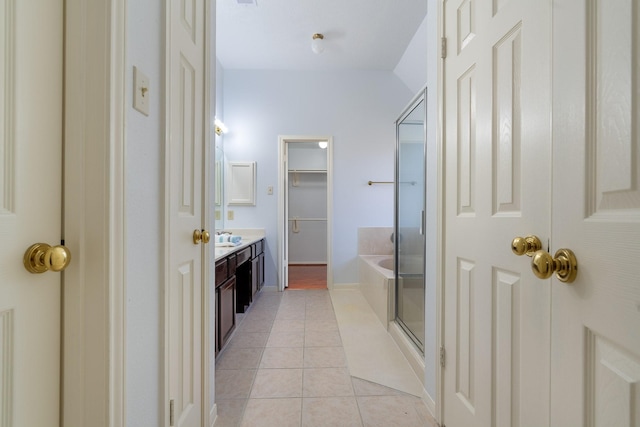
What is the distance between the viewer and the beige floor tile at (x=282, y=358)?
6.22ft

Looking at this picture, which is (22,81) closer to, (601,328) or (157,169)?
(157,169)

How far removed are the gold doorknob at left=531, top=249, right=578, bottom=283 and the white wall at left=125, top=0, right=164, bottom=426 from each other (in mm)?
974

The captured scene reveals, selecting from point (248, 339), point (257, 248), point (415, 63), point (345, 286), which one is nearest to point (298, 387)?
point (248, 339)

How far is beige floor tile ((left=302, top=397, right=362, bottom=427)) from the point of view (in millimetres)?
1382

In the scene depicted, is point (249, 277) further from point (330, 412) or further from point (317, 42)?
point (317, 42)

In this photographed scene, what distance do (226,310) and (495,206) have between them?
1774 mm

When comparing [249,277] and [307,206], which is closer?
[249,277]

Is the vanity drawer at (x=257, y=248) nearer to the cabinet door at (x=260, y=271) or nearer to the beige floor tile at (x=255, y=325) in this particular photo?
the cabinet door at (x=260, y=271)

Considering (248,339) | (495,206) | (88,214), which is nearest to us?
(88,214)

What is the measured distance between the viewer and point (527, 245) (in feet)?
2.46

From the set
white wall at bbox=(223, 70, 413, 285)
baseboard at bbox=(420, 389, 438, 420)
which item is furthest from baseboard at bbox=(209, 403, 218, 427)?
white wall at bbox=(223, 70, 413, 285)

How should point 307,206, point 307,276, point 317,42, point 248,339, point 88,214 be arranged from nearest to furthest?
1. point 88,214
2. point 248,339
3. point 317,42
4. point 307,276
5. point 307,206

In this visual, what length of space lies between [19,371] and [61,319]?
112 mm

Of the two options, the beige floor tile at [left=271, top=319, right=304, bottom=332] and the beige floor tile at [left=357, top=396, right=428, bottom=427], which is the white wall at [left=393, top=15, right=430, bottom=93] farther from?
the beige floor tile at [left=357, top=396, right=428, bottom=427]
